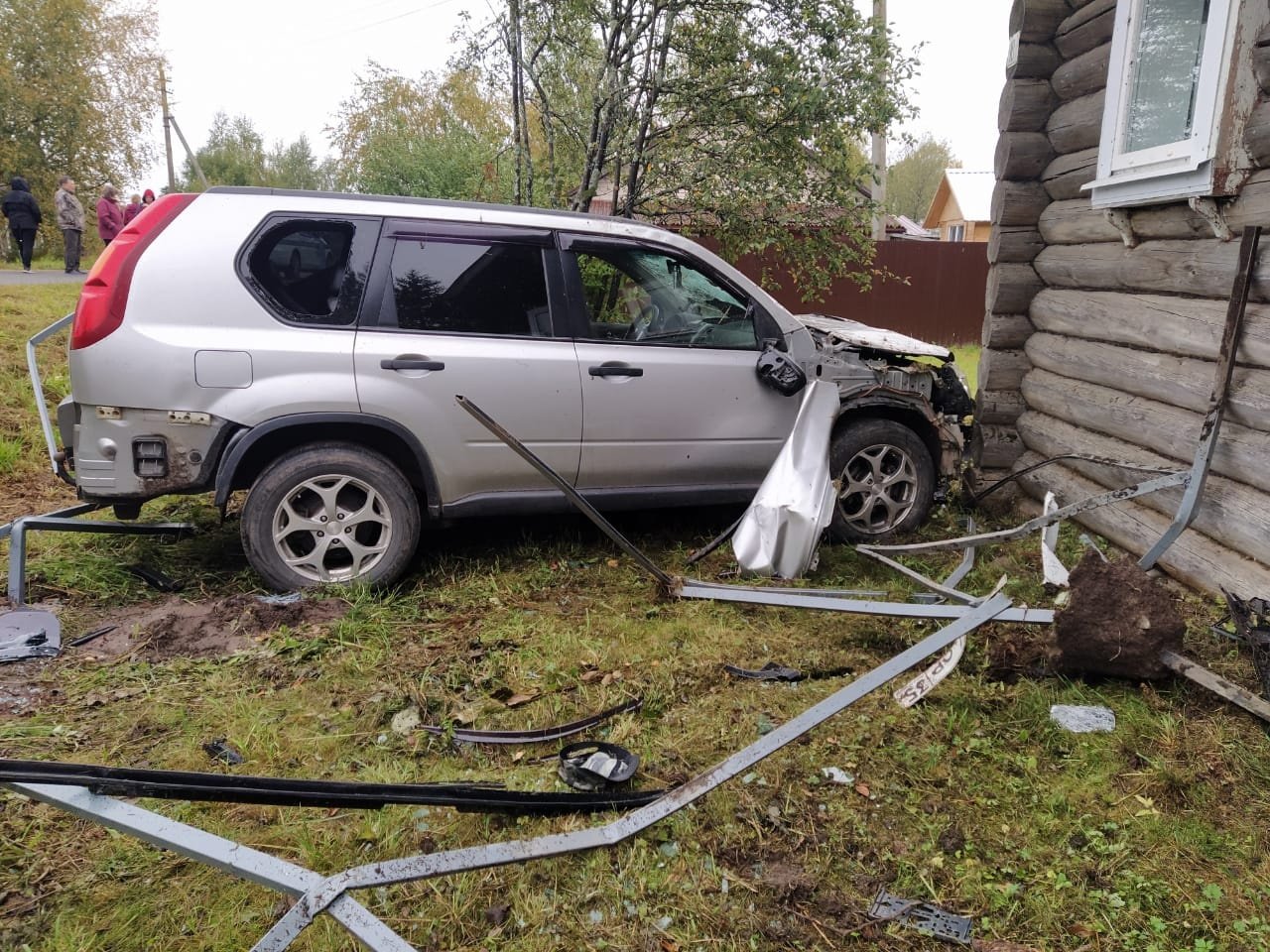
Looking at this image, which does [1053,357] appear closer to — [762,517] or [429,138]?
[762,517]

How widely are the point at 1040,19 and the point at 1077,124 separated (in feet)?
2.80

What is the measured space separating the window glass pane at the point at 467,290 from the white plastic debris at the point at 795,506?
1.39 m

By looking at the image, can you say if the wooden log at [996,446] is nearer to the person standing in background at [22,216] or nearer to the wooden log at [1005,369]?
the wooden log at [1005,369]

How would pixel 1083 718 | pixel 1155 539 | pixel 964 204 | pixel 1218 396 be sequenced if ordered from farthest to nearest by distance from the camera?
pixel 964 204, pixel 1155 539, pixel 1218 396, pixel 1083 718

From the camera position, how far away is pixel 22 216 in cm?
1367

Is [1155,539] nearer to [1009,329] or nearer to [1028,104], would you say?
[1009,329]

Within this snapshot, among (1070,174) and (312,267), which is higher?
(1070,174)

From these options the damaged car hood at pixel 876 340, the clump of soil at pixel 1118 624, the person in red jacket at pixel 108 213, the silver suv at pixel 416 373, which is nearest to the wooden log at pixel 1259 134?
the damaged car hood at pixel 876 340

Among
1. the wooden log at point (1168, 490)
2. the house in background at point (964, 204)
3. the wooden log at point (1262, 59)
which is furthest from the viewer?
the house in background at point (964, 204)

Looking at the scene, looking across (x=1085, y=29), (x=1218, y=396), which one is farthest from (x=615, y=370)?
(x=1085, y=29)

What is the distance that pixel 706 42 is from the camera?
7.00 m

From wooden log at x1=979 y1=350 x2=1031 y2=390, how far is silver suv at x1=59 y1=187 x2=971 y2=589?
129 cm

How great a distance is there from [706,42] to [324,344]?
485 centimetres

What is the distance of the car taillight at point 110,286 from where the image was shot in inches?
141
